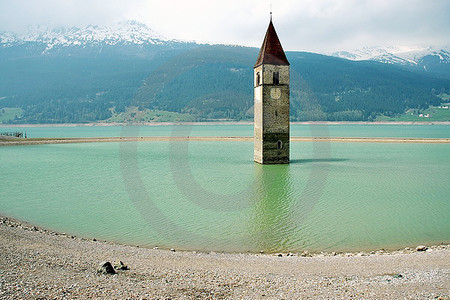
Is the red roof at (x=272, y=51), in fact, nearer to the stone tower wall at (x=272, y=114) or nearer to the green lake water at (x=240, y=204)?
the stone tower wall at (x=272, y=114)

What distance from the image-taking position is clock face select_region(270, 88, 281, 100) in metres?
32.3

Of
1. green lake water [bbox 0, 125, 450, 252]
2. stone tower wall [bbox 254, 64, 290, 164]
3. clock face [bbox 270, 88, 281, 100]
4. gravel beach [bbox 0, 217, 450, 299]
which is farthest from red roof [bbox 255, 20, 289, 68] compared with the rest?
gravel beach [bbox 0, 217, 450, 299]

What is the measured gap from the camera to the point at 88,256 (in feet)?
33.8

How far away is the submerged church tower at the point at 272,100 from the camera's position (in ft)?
105

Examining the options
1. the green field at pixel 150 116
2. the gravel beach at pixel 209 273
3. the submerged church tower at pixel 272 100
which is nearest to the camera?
the gravel beach at pixel 209 273

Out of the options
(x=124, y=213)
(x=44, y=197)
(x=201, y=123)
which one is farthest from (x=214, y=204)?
(x=201, y=123)

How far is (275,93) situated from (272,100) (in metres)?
0.60

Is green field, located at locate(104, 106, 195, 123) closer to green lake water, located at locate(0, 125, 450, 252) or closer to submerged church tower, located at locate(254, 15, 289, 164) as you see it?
submerged church tower, located at locate(254, 15, 289, 164)

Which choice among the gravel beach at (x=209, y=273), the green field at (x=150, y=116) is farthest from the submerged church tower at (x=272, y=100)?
the green field at (x=150, y=116)

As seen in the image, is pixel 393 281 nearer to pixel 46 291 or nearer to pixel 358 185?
pixel 46 291

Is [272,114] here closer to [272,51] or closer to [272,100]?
[272,100]

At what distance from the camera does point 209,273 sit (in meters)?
9.22

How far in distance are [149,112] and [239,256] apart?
18968 centimetres

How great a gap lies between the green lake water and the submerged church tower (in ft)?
5.22
